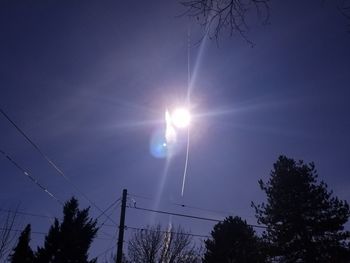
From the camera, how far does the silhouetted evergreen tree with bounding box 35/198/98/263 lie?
925 inches

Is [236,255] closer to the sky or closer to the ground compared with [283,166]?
closer to the ground

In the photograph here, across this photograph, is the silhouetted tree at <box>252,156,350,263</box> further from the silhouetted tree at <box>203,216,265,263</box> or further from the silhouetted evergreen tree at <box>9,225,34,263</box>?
the silhouetted evergreen tree at <box>9,225,34,263</box>

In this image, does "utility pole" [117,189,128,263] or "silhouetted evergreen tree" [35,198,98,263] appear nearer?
"utility pole" [117,189,128,263]

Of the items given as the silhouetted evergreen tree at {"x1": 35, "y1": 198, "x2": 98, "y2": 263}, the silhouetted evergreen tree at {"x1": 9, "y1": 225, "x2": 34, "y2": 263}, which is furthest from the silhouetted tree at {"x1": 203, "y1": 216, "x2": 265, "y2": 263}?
the silhouetted evergreen tree at {"x1": 9, "y1": 225, "x2": 34, "y2": 263}

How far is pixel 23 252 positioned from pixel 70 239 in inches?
132

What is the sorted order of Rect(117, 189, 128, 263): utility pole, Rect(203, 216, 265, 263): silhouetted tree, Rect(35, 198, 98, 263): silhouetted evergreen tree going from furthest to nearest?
Rect(203, 216, 265, 263): silhouetted tree, Rect(35, 198, 98, 263): silhouetted evergreen tree, Rect(117, 189, 128, 263): utility pole

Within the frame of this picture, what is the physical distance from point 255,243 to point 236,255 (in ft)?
11.7

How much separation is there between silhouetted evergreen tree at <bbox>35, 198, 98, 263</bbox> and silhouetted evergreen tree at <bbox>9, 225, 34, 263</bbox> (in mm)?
733

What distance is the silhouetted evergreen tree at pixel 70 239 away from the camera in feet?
77.1

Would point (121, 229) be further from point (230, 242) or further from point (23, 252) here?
point (230, 242)

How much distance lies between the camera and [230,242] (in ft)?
93.8

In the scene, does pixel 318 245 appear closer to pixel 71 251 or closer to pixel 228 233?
pixel 228 233

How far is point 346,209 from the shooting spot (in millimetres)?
22734

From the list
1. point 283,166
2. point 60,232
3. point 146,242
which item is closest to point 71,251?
point 60,232
